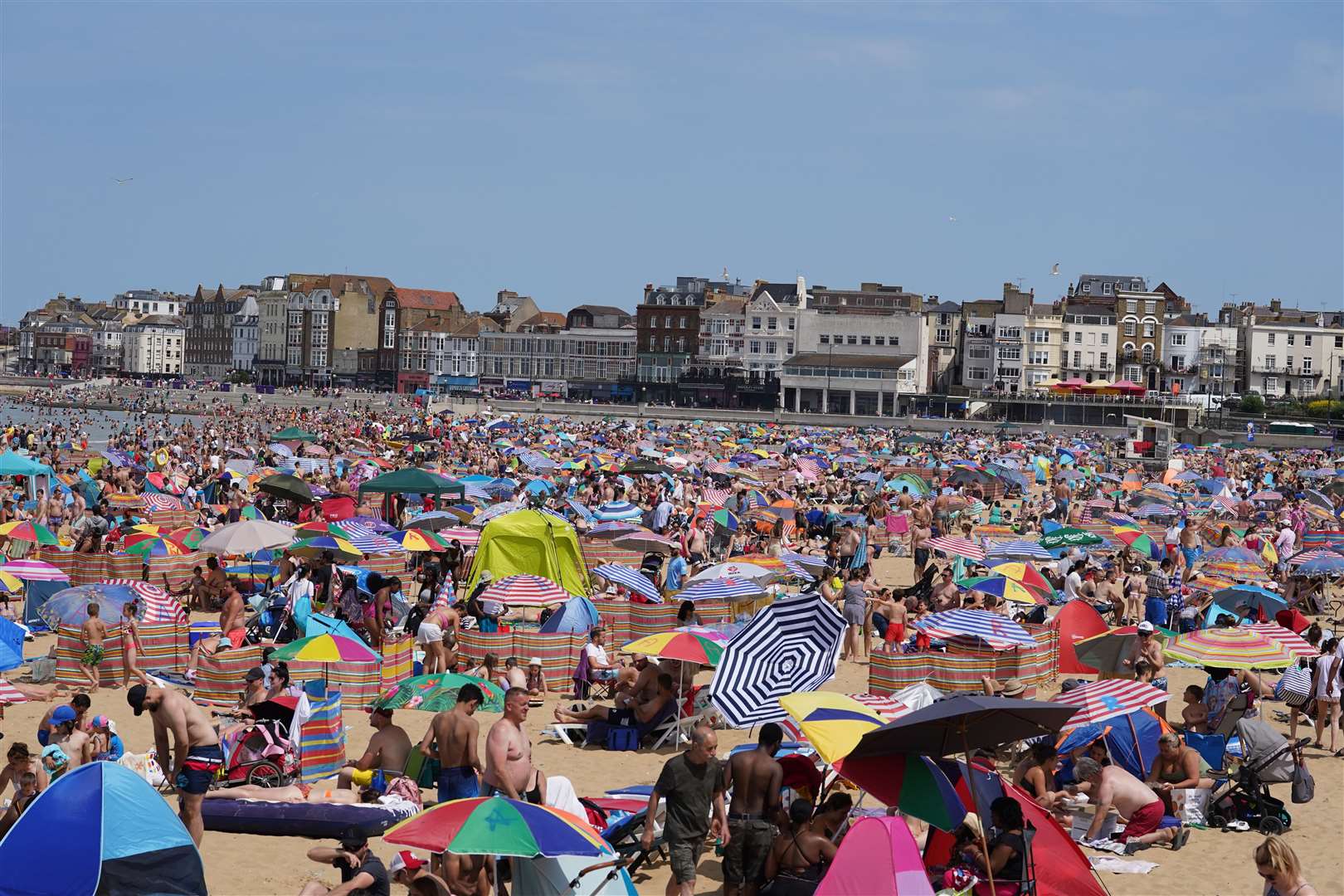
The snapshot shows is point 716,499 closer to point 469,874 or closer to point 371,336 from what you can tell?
point 469,874

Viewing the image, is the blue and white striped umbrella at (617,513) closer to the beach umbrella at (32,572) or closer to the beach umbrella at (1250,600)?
the beach umbrella at (32,572)

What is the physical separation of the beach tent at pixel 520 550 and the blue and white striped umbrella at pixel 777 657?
672 cm

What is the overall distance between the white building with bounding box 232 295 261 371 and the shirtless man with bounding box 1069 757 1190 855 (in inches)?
4417

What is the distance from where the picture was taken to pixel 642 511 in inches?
899

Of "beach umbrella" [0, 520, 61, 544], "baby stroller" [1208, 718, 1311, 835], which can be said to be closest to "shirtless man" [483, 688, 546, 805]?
"baby stroller" [1208, 718, 1311, 835]

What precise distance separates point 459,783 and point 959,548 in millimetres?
10642

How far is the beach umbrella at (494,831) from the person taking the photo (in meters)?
5.66

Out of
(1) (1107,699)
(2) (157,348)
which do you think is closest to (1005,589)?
(1) (1107,699)

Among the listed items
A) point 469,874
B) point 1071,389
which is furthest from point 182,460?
point 1071,389

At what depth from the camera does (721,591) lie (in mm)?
13539

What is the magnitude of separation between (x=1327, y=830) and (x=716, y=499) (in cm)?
1594

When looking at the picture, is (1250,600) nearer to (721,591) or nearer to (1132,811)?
(721,591)

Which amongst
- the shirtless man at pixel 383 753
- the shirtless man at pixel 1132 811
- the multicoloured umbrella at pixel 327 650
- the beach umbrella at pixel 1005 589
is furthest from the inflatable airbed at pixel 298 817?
the beach umbrella at pixel 1005 589

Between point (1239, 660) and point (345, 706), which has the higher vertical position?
point (1239, 660)
